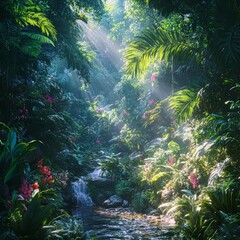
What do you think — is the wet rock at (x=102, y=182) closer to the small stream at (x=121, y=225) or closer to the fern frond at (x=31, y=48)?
the small stream at (x=121, y=225)

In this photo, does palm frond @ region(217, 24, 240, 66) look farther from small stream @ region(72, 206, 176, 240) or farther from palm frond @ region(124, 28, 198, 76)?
small stream @ region(72, 206, 176, 240)

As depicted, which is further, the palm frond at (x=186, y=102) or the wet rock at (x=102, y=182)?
the wet rock at (x=102, y=182)

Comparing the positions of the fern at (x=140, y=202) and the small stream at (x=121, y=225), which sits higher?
the fern at (x=140, y=202)

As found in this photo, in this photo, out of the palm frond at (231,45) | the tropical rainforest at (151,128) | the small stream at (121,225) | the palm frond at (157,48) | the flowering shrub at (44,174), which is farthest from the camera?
the flowering shrub at (44,174)

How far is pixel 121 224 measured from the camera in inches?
272

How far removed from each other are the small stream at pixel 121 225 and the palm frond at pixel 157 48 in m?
4.20

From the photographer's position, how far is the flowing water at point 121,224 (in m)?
5.69

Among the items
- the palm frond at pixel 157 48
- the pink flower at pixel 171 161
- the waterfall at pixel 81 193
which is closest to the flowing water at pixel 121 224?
the waterfall at pixel 81 193

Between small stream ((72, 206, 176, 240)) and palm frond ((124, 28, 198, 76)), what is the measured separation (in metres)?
4.20

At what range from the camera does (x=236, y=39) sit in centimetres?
611

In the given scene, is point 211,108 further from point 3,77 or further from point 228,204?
point 3,77

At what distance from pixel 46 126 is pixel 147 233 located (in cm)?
516

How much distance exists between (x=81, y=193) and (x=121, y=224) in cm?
473

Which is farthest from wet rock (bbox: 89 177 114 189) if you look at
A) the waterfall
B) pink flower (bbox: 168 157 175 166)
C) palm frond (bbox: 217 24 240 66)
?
palm frond (bbox: 217 24 240 66)
